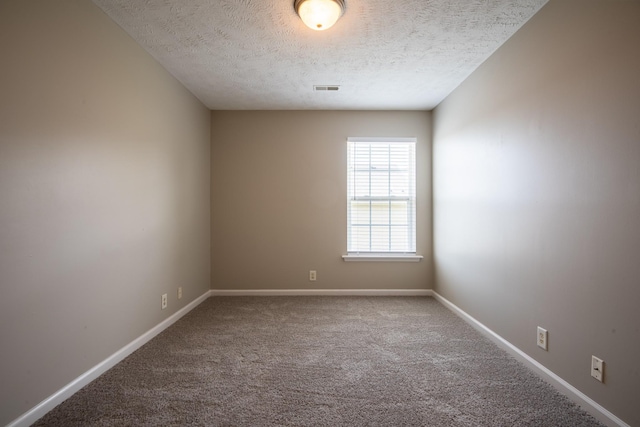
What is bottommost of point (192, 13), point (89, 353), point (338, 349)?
point (338, 349)

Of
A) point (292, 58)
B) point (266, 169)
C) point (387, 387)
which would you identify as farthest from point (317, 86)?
point (387, 387)

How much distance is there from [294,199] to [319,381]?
8.32 feet

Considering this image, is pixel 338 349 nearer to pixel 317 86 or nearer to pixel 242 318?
pixel 242 318

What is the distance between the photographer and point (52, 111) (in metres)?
1.75

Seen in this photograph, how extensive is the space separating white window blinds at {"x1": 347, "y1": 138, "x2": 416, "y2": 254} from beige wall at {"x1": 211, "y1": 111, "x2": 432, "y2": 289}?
0.12 m

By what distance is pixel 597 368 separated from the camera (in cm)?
169

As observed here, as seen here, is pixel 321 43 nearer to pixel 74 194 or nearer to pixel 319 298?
pixel 74 194

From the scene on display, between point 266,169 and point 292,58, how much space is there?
5.54 feet

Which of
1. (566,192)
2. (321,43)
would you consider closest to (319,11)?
(321,43)

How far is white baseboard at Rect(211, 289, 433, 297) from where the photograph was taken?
413cm

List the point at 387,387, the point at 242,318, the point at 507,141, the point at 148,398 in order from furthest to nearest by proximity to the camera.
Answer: the point at 242,318, the point at 507,141, the point at 387,387, the point at 148,398

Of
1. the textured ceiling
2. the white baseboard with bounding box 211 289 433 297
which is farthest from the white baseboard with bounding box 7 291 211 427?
the textured ceiling

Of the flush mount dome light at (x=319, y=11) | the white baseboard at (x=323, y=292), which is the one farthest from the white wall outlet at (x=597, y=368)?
the flush mount dome light at (x=319, y=11)

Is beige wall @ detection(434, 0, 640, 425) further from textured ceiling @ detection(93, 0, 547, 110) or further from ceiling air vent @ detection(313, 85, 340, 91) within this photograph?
ceiling air vent @ detection(313, 85, 340, 91)
